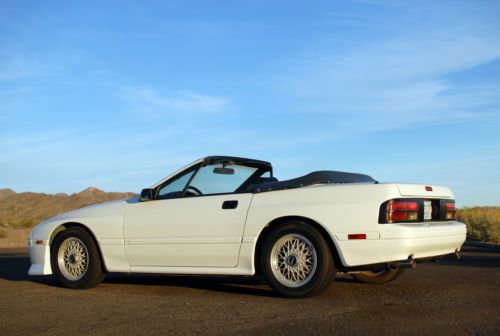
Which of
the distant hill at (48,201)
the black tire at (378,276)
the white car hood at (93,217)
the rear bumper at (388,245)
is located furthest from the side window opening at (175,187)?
the distant hill at (48,201)

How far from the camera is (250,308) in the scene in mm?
5812

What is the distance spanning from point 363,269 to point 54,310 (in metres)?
3.03

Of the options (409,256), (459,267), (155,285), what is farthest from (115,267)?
(459,267)

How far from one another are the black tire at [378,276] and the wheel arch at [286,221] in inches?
57.1

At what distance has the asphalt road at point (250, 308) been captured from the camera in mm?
4895

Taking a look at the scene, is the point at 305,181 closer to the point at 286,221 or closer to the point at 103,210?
the point at 286,221

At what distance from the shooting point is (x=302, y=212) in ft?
20.9

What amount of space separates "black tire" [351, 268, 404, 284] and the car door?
1872 mm

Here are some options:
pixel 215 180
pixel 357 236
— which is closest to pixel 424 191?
pixel 357 236

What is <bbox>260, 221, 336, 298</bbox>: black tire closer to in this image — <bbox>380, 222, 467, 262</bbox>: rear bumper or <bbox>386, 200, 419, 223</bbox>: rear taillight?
<bbox>380, 222, 467, 262</bbox>: rear bumper

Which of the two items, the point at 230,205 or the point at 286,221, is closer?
the point at 286,221

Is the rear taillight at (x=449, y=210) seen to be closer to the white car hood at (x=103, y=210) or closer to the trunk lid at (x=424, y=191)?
the trunk lid at (x=424, y=191)

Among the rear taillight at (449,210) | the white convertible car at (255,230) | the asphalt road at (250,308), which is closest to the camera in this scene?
the asphalt road at (250,308)

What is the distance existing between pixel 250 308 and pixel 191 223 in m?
1.52
